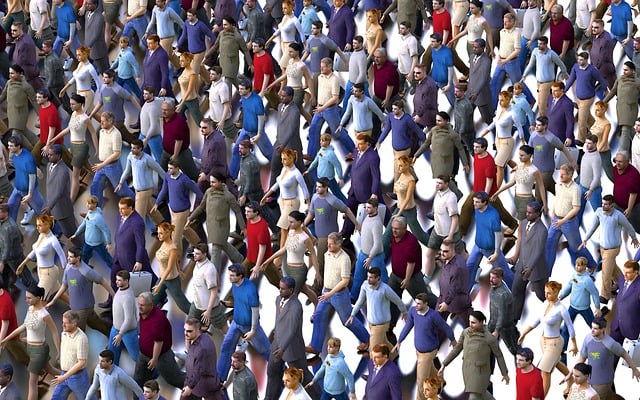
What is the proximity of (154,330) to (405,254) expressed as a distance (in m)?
3.53

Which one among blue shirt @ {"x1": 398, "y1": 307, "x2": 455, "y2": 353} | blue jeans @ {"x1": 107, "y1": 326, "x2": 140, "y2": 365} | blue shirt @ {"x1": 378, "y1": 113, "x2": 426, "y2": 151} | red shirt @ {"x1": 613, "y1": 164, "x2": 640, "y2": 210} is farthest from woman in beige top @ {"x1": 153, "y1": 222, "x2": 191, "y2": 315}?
red shirt @ {"x1": 613, "y1": 164, "x2": 640, "y2": 210}

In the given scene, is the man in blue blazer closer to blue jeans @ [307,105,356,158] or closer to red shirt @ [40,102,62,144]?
blue jeans @ [307,105,356,158]

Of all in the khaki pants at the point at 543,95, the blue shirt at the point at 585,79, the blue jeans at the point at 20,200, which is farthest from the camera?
the khaki pants at the point at 543,95

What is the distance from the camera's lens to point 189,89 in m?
30.2

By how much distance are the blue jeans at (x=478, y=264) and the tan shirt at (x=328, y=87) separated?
4.31 m

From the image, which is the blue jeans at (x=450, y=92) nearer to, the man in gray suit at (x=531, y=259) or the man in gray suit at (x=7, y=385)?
the man in gray suit at (x=531, y=259)

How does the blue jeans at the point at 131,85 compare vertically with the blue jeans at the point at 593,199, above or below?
below

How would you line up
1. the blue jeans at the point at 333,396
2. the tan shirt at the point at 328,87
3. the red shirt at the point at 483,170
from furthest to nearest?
the tan shirt at the point at 328,87
the red shirt at the point at 483,170
the blue jeans at the point at 333,396

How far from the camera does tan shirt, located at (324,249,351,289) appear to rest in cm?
2445

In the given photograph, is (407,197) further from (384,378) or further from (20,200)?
(20,200)

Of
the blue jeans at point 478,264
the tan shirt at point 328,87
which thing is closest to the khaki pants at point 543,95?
the tan shirt at point 328,87

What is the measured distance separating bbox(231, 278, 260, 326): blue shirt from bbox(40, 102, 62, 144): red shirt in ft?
19.9

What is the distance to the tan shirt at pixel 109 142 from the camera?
27.8 m

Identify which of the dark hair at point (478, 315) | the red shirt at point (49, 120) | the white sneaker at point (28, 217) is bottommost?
the white sneaker at point (28, 217)
